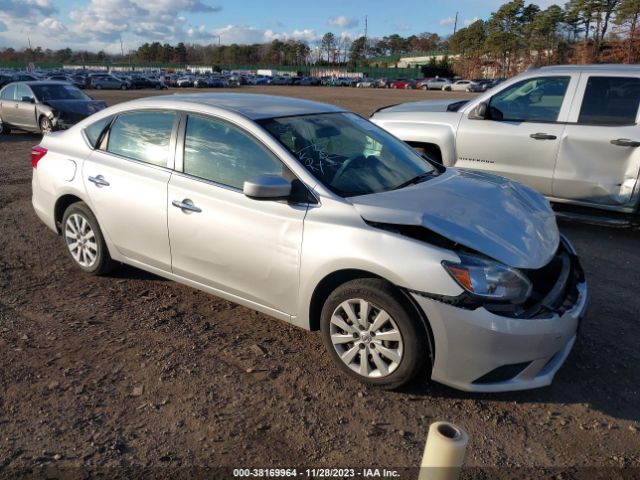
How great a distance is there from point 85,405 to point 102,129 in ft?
8.42

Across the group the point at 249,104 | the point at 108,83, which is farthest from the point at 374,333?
the point at 108,83

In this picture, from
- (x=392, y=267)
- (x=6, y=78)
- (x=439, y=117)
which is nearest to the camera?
(x=392, y=267)

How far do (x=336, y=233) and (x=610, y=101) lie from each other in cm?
449

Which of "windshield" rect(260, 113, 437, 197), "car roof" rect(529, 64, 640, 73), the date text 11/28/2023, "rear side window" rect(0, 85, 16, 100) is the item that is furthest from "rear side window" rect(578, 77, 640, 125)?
"rear side window" rect(0, 85, 16, 100)

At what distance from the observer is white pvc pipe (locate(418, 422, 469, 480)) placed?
157 centimetres

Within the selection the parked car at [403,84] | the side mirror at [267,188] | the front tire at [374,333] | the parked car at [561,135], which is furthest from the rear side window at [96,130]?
the parked car at [403,84]

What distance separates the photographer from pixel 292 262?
3.46m

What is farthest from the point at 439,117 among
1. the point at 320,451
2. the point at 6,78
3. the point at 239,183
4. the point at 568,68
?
the point at 6,78

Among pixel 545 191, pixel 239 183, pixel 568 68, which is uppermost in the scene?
pixel 568 68

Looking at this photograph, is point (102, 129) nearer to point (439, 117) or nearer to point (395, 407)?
point (395, 407)

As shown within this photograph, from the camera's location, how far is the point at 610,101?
6059 millimetres

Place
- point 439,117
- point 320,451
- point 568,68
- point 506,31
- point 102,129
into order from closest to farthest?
point 320,451 → point 102,129 → point 568,68 → point 439,117 → point 506,31

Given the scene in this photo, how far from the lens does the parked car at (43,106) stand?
1387 cm

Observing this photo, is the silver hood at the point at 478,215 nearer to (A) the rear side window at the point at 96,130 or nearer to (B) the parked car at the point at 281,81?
(A) the rear side window at the point at 96,130
